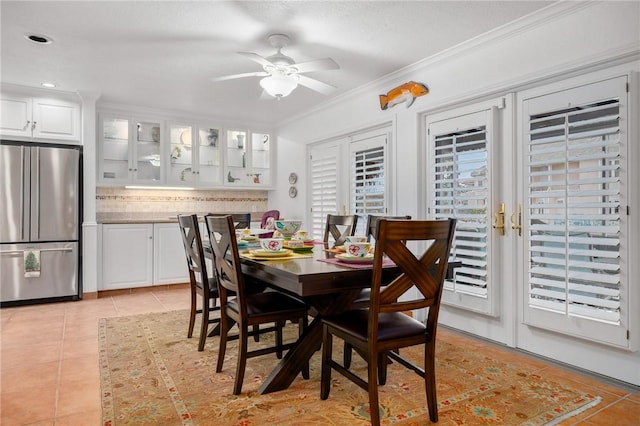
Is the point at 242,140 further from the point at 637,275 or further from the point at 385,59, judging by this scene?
the point at 637,275

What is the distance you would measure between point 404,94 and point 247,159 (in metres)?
2.95

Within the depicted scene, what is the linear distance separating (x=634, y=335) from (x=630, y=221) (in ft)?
2.15

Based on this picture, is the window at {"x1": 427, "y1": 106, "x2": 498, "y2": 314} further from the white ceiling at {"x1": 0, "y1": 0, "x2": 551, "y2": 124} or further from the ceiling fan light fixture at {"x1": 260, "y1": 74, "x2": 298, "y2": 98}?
the ceiling fan light fixture at {"x1": 260, "y1": 74, "x2": 298, "y2": 98}

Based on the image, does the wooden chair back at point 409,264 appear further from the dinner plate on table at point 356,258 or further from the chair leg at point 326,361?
the chair leg at point 326,361

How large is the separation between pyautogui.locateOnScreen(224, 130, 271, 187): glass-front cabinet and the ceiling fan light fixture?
9.82ft

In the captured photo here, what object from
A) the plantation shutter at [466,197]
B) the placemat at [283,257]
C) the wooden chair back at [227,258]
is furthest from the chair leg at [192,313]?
the plantation shutter at [466,197]

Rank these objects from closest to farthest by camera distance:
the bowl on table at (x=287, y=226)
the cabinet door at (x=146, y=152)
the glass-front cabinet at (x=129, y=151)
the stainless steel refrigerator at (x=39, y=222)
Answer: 1. the bowl on table at (x=287, y=226)
2. the stainless steel refrigerator at (x=39, y=222)
3. the glass-front cabinet at (x=129, y=151)
4. the cabinet door at (x=146, y=152)

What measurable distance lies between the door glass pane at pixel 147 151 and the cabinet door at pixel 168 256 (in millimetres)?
710

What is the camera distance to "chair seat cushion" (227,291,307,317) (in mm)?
2189

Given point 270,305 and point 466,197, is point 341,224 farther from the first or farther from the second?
point 270,305

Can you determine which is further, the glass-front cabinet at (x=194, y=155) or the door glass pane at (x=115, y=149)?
the glass-front cabinet at (x=194, y=155)

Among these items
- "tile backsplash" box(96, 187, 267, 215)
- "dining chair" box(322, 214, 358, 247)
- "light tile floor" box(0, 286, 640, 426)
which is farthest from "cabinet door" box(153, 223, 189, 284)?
"dining chair" box(322, 214, 358, 247)

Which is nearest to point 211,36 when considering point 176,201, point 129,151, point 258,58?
point 258,58

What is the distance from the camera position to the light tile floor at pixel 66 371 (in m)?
1.98
